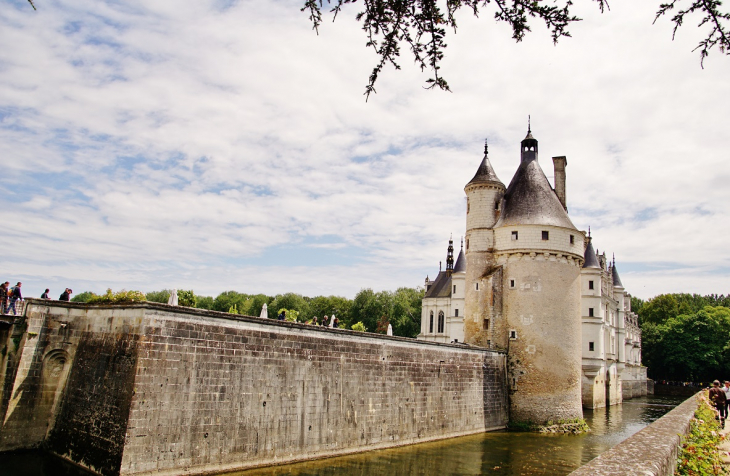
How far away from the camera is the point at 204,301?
4003 inches

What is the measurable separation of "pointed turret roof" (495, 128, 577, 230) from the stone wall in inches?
496

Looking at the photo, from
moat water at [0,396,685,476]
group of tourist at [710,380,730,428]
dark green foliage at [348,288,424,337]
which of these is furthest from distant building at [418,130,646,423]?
dark green foliage at [348,288,424,337]

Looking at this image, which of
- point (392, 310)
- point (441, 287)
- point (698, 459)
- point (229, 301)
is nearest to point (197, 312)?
point (698, 459)

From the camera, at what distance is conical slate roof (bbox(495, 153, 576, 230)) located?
2850 centimetres

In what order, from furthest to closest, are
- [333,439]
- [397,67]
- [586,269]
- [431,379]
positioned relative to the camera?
[586,269] < [431,379] < [333,439] < [397,67]

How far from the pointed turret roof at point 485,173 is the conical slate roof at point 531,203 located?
1.19 meters

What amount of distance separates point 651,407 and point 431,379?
98.5ft

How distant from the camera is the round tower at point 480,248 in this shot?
28.6 meters

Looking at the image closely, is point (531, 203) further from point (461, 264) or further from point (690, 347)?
point (690, 347)

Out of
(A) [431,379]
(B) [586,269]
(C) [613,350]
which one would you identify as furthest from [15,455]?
(C) [613,350]

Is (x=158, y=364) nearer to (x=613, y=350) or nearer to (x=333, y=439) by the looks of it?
(x=333, y=439)

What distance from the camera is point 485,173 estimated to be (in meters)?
30.8

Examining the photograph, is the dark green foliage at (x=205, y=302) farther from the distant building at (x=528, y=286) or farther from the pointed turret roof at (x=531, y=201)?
the pointed turret roof at (x=531, y=201)

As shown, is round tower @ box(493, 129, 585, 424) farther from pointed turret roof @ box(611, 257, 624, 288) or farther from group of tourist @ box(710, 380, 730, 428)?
pointed turret roof @ box(611, 257, 624, 288)
